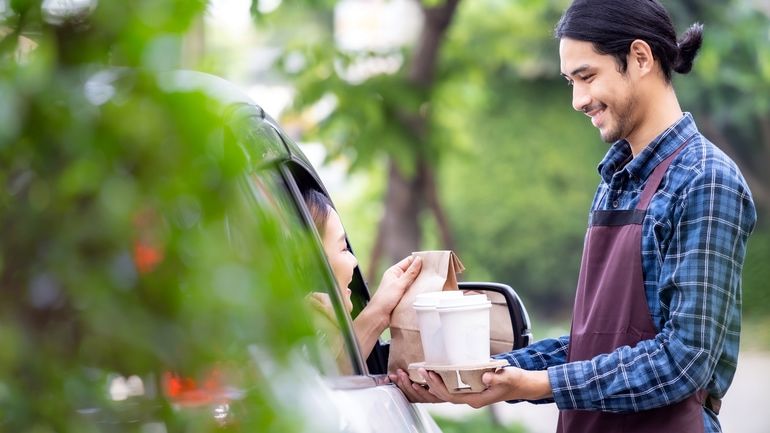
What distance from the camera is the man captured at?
8.56 feet

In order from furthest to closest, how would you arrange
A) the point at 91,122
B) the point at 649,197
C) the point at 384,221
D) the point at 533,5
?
the point at 384,221 → the point at 533,5 → the point at 649,197 → the point at 91,122

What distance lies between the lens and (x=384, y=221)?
10.3 meters

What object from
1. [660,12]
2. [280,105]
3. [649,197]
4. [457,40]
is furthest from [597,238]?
[457,40]

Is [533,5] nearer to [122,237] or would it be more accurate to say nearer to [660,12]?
[660,12]

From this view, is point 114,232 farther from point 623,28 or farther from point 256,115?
point 623,28

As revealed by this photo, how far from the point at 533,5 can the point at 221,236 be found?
8.89 metres

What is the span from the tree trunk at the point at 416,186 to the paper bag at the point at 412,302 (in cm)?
644

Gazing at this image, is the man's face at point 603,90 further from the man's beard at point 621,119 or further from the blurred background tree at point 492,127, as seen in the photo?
the blurred background tree at point 492,127

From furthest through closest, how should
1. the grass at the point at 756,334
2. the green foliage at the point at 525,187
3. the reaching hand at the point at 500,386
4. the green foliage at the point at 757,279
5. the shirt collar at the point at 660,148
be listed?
1. the green foliage at the point at 525,187
2. the green foliage at the point at 757,279
3. the grass at the point at 756,334
4. the shirt collar at the point at 660,148
5. the reaching hand at the point at 500,386

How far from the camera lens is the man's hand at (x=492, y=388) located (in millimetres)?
2678

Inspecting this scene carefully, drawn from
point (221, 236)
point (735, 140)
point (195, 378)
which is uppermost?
point (221, 236)

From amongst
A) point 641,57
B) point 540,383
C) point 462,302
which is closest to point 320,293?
point 462,302

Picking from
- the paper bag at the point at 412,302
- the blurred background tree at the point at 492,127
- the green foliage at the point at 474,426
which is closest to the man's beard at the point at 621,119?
the paper bag at the point at 412,302

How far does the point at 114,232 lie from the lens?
2.80 feet
